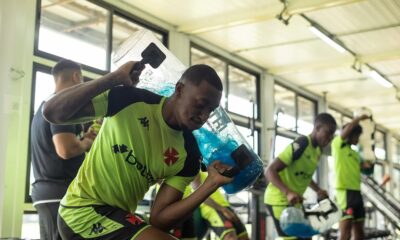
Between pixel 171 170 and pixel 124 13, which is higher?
pixel 124 13

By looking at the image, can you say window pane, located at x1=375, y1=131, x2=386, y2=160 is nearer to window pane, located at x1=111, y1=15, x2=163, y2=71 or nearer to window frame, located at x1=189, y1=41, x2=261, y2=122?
window frame, located at x1=189, y1=41, x2=261, y2=122

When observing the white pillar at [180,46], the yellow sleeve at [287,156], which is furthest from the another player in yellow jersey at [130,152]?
the white pillar at [180,46]

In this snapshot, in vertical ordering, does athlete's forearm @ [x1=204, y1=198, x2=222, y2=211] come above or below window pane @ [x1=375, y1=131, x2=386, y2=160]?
below

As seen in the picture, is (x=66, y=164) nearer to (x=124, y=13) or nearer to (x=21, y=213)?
(x=21, y=213)

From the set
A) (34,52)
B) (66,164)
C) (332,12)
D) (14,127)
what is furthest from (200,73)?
(332,12)

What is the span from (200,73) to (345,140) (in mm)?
3906

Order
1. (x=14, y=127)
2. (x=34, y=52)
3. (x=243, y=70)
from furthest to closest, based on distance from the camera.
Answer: (x=243, y=70) → (x=34, y=52) → (x=14, y=127)

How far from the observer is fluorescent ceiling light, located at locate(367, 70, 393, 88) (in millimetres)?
9904

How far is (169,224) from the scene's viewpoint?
210 cm

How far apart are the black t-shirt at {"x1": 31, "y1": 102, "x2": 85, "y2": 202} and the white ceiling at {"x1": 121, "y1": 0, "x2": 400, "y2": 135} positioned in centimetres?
394

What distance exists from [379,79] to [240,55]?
3038 mm

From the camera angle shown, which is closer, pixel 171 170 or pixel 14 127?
pixel 171 170

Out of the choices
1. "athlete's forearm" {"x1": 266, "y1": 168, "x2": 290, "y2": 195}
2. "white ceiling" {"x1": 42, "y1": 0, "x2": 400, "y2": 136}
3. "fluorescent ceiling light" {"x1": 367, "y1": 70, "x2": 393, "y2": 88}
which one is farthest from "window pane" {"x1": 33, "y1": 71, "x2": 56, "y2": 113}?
"fluorescent ceiling light" {"x1": 367, "y1": 70, "x2": 393, "y2": 88}

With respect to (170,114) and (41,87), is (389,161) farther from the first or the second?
(170,114)
